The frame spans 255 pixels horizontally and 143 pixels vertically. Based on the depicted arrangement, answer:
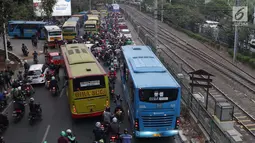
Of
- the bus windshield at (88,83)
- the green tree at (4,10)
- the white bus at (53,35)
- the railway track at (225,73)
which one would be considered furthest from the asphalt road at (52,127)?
the white bus at (53,35)

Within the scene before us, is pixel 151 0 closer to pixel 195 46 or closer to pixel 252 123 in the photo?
pixel 195 46

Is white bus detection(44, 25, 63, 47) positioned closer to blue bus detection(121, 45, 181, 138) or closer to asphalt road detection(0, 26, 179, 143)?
asphalt road detection(0, 26, 179, 143)

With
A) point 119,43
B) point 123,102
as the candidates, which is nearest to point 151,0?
point 119,43

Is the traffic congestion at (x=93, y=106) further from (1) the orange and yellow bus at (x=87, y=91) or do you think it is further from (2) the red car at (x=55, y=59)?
(2) the red car at (x=55, y=59)

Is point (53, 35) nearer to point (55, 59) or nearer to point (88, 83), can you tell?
point (55, 59)

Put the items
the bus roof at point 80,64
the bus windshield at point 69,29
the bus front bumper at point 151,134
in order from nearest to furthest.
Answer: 1. the bus front bumper at point 151,134
2. the bus roof at point 80,64
3. the bus windshield at point 69,29

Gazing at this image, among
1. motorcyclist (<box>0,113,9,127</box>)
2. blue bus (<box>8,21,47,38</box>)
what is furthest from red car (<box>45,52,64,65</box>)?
blue bus (<box>8,21,47,38</box>)

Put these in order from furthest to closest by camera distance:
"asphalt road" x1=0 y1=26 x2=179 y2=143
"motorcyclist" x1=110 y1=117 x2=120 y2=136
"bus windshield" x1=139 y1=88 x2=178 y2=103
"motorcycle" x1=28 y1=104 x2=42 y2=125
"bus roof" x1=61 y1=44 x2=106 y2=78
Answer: "motorcycle" x1=28 y1=104 x2=42 y2=125
"bus roof" x1=61 y1=44 x2=106 y2=78
"asphalt road" x1=0 y1=26 x2=179 y2=143
"motorcyclist" x1=110 y1=117 x2=120 y2=136
"bus windshield" x1=139 y1=88 x2=178 y2=103
